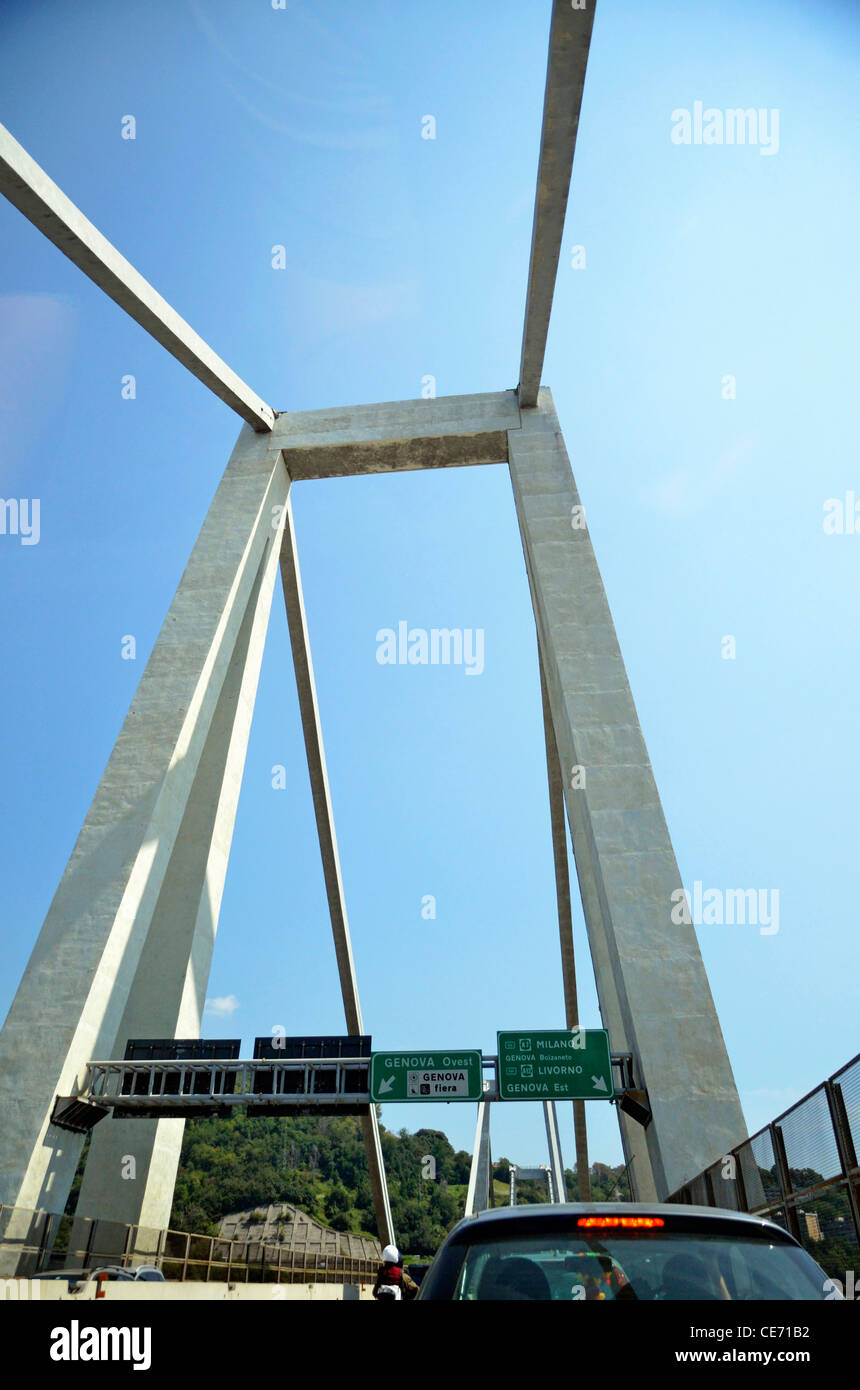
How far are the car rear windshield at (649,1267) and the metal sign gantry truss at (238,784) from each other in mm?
18200

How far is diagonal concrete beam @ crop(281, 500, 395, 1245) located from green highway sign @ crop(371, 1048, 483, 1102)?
15.9 metres

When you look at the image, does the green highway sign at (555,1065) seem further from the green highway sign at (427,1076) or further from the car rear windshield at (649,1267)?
the car rear windshield at (649,1267)

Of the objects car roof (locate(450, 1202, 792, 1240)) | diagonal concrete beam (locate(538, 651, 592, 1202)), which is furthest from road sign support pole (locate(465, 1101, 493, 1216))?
car roof (locate(450, 1202, 792, 1240))

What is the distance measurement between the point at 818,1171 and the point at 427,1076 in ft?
50.5

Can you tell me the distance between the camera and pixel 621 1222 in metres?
2.85

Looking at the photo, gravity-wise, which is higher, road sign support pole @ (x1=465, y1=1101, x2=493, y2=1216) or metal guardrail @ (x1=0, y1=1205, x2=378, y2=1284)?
road sign support pole @ (x1=465, y1=1101, x2=493, y2=1216)

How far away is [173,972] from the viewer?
27.0 metres

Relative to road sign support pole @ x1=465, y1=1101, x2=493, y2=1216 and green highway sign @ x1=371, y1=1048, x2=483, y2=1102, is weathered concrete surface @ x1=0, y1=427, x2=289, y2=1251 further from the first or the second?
road sign support pole @ x1=465, y1=1101, x2=493, y2=1216

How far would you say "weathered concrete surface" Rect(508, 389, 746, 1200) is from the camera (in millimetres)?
19750

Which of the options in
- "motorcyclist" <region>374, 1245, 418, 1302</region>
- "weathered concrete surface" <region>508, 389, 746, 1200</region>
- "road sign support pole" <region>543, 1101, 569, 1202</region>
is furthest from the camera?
"road sign support pole" <region>543, 1101, 569, 1202</region>

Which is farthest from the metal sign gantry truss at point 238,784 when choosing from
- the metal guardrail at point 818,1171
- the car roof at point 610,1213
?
the car roof at point 610,1213

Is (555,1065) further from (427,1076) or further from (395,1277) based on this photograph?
(395,1277)

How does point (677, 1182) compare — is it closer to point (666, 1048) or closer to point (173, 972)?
point (666, 1048)

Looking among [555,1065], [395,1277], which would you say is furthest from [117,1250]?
[395,1277]
